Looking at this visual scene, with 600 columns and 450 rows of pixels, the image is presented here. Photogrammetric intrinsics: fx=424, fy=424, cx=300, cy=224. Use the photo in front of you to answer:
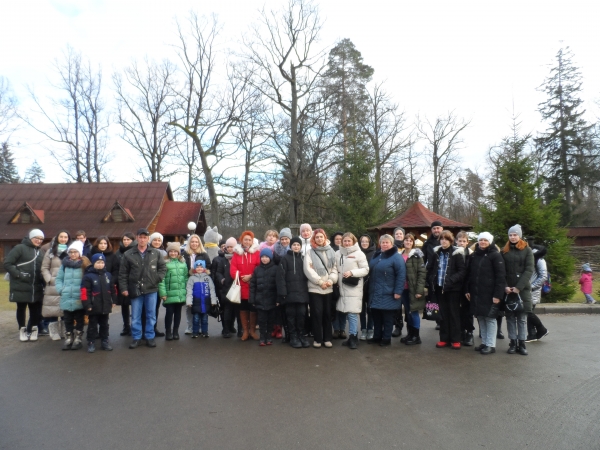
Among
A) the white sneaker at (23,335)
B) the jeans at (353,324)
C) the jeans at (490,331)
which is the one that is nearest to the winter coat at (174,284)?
the white sneaker at (23,335)

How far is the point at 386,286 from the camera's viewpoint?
7039 mm

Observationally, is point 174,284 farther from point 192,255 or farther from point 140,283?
point 192,255

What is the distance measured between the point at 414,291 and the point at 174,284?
Answer: 419 cm

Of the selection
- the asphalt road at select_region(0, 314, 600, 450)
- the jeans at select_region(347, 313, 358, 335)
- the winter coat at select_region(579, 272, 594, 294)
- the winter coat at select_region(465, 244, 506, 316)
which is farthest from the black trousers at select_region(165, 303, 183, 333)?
the winter coat at select_region(579, 272, 594, 294)

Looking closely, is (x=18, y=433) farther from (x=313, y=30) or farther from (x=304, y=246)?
(x=313, y=30)

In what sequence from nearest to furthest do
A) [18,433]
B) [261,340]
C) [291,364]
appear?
[18,433], [291,364], [261,340]

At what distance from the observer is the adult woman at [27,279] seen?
7.50 metres

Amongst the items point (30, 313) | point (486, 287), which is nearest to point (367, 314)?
point (486, 287)

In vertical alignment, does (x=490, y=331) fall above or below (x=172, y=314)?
below

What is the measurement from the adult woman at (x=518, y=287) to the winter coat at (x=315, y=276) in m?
2.67

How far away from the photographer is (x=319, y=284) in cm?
694

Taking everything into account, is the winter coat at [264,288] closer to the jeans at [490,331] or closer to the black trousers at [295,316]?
the black trousers at [295,316]

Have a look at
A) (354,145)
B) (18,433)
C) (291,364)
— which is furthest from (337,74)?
(18,433)

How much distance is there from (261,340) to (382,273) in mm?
2333
